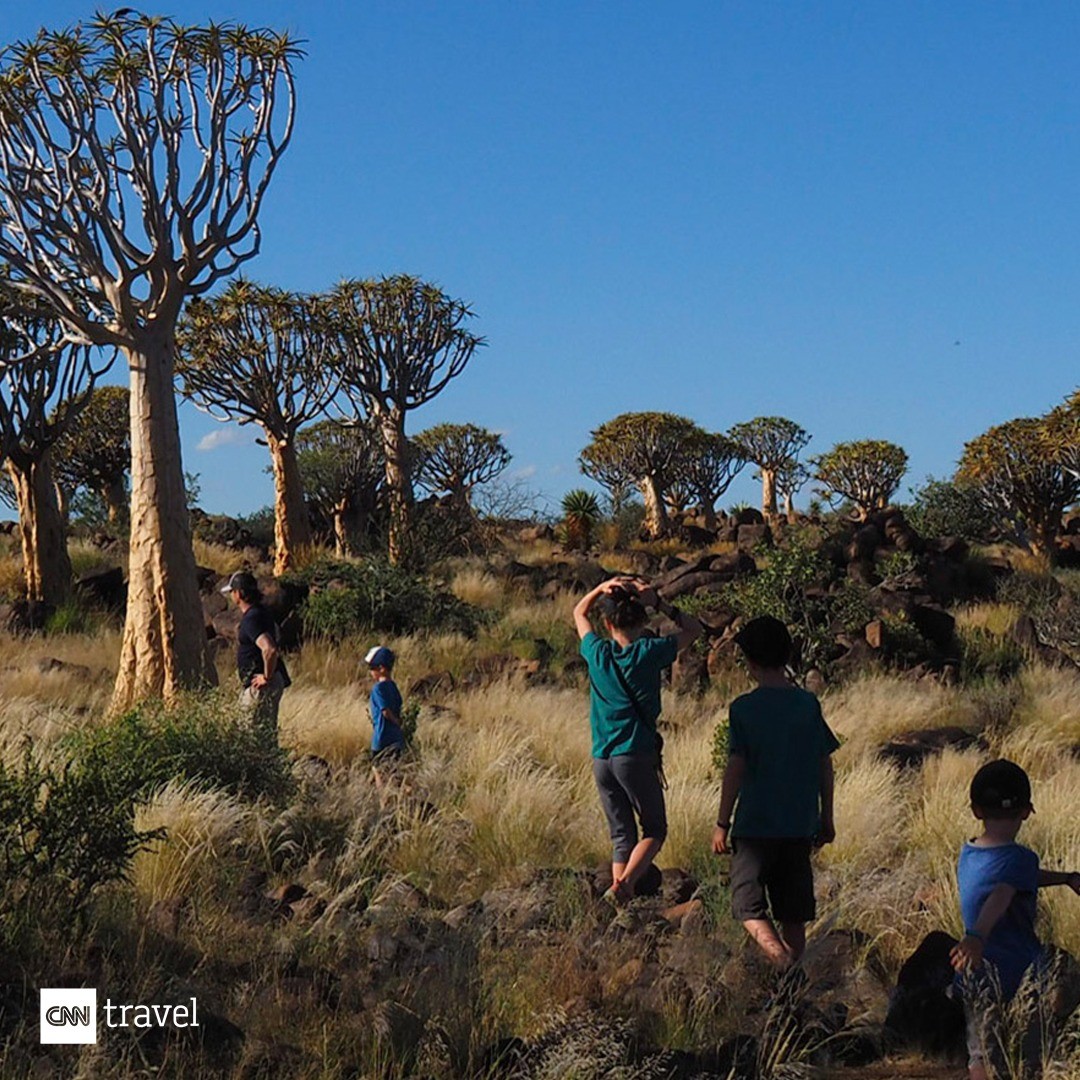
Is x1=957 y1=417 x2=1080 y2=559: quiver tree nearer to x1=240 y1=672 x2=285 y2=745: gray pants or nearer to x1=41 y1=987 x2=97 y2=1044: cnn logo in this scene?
x1=240 y1=672 x2=285 y2=745: gray pants

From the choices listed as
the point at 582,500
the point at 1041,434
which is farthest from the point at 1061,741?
the point at 582,500

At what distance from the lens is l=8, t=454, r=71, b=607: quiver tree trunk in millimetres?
20844

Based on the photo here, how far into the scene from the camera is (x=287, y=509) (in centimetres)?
2575

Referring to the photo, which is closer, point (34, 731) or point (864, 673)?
point (34, 731)

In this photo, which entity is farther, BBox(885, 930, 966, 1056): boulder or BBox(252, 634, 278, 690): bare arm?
BBox(252, 634, 278, 690): bare arm

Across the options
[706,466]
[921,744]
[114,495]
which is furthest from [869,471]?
[921,744]

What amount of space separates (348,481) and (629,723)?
80.5 ft

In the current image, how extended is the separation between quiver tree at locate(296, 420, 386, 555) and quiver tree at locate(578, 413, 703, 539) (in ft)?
35.7

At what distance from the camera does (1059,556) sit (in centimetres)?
2986

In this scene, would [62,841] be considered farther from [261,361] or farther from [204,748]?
[261,361]

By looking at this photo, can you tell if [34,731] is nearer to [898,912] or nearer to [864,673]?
[898,912]

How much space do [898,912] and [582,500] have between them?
2983 cm

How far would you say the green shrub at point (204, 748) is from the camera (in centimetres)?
846

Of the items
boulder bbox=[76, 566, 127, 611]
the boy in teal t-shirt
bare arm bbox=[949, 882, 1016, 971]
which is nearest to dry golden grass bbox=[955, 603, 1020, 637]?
boulder bbox=[76, 566, 127, 611]
